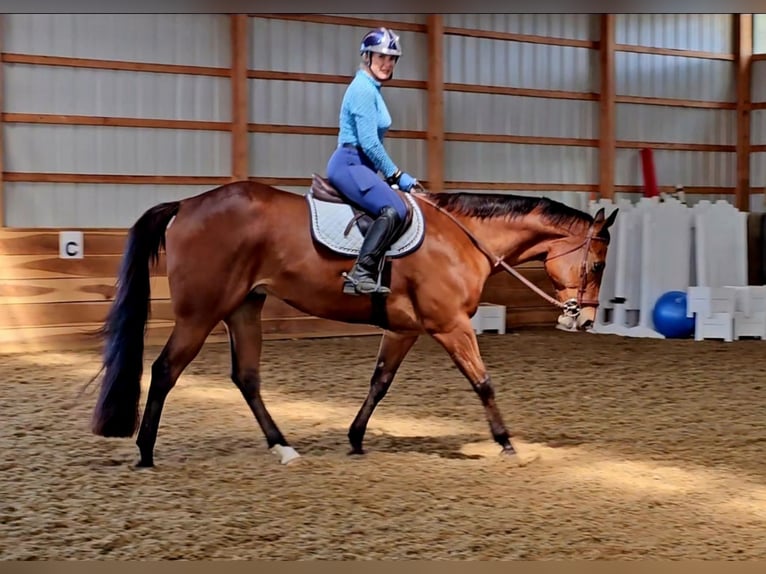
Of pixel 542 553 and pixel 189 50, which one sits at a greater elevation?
pixel 189 50

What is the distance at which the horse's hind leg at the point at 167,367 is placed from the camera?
4156 mm

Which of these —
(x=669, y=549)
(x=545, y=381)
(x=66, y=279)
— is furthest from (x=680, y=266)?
(x=669, y=549)

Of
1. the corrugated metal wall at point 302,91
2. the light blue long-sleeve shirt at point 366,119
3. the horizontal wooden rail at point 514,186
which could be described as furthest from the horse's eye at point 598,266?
the horizontal wooden rail at point 514,186

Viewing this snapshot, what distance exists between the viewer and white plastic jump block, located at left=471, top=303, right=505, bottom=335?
9.72 m

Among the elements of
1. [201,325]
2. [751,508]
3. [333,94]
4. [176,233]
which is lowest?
[751,508]

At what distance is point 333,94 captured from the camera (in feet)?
32.2

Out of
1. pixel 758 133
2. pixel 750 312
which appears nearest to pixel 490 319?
pixel 750 312

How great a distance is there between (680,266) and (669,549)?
7301 mm

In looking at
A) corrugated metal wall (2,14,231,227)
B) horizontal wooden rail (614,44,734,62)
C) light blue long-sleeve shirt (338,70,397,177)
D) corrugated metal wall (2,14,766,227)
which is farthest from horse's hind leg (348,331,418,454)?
horizontal wooden rail (614,44,734,62)

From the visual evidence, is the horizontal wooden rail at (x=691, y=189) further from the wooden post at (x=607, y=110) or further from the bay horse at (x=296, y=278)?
the bay horse at (x=296, y=278)

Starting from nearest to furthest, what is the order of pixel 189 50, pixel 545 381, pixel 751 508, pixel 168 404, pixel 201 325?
pixel 751 508, pixel 201 325, pixel 168 404, pixel 545 381, pixel 189 50

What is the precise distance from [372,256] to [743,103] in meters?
9.18

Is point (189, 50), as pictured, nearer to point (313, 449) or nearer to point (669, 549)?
point (313, 449)

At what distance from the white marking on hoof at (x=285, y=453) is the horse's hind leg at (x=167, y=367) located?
1.75 ft
